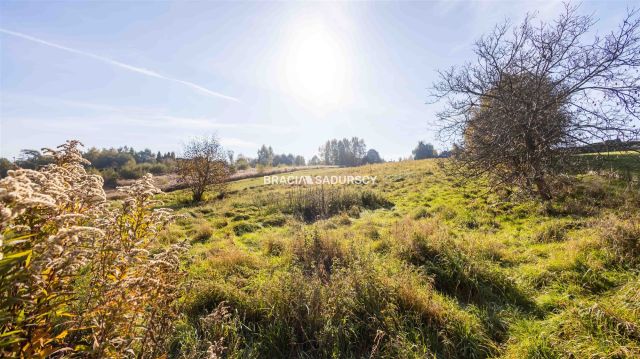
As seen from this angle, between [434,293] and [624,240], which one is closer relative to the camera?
[434,293]

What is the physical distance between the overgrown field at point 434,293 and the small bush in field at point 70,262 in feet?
2.86

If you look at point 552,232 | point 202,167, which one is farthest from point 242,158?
point 552,232

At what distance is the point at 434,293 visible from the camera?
181 inches

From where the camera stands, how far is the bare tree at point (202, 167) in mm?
19281

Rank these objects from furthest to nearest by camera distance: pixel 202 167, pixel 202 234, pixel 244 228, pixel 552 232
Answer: pixel 202 167
pixel 244 228
pixel 202 234
pixel 552 232

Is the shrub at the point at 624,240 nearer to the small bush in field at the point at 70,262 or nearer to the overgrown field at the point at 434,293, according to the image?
the overgrown field at the point at 434,293

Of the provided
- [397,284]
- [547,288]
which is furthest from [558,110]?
[397,284]

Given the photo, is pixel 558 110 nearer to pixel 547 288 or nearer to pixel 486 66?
pixel 486 66

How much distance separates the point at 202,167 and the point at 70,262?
18.9 meters

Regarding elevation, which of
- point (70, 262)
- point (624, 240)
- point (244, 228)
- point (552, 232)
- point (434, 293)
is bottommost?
point (244, 228)

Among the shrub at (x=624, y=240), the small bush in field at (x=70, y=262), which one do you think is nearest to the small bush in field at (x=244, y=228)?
the small bush in field at (x=70, y=262)

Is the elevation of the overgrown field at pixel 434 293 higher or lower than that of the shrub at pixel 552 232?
lower

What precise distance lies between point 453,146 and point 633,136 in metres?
4.17

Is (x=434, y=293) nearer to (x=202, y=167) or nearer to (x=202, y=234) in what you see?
(x=202, y=234)
